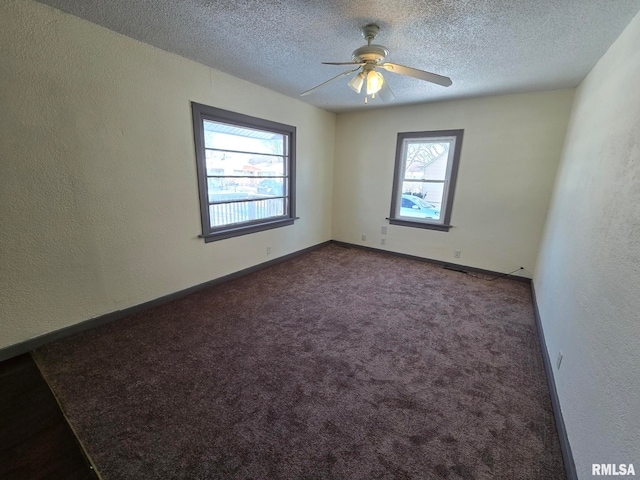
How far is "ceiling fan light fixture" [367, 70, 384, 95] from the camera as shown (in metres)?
2.06

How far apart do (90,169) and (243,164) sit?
1591 mm

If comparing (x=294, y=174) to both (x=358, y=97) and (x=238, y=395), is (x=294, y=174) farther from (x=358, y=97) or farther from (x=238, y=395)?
(x=238, y=395)

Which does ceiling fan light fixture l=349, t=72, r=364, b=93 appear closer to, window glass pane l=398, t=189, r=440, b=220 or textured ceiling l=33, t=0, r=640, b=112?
textured ceiling l=33, t=0, r=640, b=112

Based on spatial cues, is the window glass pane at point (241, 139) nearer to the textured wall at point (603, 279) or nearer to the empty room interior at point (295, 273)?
the empty room interior at point (295, 273)

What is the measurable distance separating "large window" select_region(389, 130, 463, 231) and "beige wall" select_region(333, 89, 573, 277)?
0.10 m

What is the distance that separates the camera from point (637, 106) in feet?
4.44

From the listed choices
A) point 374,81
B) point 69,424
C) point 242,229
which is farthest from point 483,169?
point 69,424

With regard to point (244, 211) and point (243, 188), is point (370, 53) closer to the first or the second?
point (243, 188)

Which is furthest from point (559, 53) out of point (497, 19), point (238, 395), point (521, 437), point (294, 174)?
point (238, 395)

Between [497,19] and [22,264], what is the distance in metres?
3.72

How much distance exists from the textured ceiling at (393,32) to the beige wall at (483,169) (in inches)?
23.6

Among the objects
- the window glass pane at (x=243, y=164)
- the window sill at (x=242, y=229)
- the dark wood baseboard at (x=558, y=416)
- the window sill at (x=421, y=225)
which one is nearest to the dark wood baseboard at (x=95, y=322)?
the window sill at (x=242, y=229)

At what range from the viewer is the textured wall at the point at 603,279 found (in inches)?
39.9

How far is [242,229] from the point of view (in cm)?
349
